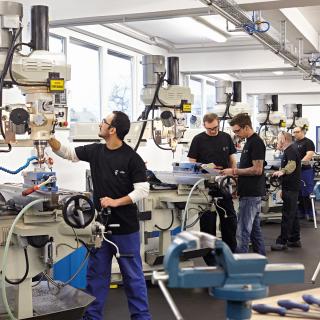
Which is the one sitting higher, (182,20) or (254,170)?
(182,20)

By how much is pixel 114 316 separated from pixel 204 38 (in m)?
5.08

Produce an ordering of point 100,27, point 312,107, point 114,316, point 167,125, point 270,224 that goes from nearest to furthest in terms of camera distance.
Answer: point 114,316, point 167,125, point 100,27, point 270,224, point 312,107

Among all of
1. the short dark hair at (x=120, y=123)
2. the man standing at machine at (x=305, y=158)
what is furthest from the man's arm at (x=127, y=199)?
the man standing at machine at (x=305, y=158)

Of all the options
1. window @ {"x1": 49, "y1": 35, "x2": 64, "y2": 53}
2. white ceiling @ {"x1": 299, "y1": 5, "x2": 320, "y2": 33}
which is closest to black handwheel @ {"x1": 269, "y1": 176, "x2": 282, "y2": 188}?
white ceiling @ {"x1": 299, "y1": 5, "x2": 320, "y2": 33}

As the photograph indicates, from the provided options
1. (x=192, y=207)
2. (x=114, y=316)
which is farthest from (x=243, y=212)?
(x=114, y=316)

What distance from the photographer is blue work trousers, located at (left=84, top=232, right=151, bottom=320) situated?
2.89 meters

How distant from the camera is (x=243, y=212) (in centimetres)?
438

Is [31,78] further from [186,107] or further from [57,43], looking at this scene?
[57,43]

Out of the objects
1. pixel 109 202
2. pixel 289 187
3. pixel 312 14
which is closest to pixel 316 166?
pixel 312 14

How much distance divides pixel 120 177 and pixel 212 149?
1.60 meters

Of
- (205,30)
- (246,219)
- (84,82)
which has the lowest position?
(246,219)

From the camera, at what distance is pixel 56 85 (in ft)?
9.64

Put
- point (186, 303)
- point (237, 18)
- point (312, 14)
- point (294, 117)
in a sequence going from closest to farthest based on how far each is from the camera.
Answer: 1. point (186, 303)
2. point (237, 18)
3. point (312, 14)
4. point (294, 117)

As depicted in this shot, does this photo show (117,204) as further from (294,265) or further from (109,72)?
(109,72)
